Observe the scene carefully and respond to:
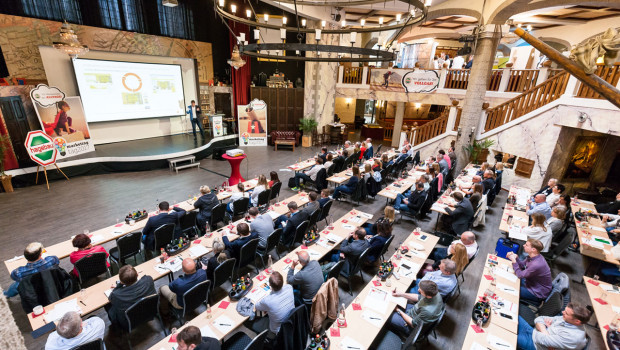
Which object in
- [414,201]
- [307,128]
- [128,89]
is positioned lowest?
[414,201]

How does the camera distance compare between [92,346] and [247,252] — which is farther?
[247,252]

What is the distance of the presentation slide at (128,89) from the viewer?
10539mm

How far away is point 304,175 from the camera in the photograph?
30.3 ft

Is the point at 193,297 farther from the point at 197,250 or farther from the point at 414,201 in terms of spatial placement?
the point at 414,201

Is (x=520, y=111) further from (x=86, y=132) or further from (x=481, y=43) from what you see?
(x=86, y=132)

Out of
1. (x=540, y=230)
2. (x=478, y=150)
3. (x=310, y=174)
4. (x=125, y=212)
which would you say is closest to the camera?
(x=540, y=230)

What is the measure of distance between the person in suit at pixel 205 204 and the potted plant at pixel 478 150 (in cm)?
963

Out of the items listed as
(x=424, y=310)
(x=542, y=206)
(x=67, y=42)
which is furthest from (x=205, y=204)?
(x=542, y=206)

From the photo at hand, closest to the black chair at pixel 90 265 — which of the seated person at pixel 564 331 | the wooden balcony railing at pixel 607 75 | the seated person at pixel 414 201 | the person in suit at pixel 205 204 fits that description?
the person in suit at pixel 205 204

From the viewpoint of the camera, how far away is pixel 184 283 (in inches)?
156

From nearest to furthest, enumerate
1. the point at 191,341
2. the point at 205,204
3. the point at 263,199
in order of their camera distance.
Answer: the point at 191,341 < the point at 205,204 < the point at 263,199

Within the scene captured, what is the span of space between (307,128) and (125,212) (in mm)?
9460

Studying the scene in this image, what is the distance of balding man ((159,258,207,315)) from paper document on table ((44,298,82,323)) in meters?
1.03

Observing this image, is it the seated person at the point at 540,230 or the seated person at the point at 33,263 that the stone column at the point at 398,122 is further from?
the seated person at the point at 33,263
